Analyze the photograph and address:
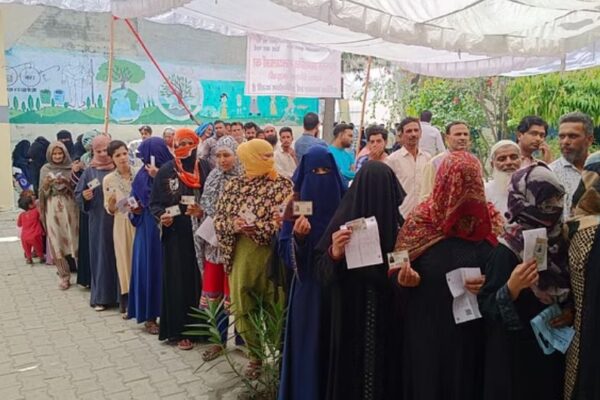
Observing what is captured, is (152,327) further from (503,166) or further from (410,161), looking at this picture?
(503,166)

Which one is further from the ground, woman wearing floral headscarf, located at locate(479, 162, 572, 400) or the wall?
the wall

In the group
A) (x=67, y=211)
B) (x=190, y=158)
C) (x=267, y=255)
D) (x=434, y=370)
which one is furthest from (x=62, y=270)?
(x=434, y=370)

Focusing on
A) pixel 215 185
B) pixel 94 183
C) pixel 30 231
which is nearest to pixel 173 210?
pixel 215 185

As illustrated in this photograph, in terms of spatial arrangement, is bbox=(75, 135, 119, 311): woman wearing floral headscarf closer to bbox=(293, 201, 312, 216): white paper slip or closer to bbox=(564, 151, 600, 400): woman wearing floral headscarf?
bbox=(293, 201, 312, 216): white paper slip

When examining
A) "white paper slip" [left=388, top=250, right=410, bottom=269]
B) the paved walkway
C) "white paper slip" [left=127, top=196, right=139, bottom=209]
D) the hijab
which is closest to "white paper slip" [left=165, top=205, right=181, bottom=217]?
"white paper slip" [left=127, top=196, right=139, bottom=209]

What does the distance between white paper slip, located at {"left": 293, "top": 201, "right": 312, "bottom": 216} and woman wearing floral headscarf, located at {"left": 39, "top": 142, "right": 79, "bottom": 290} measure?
4.38 meters

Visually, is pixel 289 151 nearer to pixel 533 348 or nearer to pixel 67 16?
pixel 533 348

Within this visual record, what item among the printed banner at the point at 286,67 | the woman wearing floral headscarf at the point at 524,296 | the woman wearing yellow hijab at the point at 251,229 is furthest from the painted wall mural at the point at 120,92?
the woman wearing floral headscarf at the point at 524,296

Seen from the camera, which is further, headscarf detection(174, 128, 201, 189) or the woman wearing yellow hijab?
headscarf detection(174, 128, 201, 189)

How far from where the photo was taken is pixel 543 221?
1910 millimetres

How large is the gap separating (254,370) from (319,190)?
143 cm

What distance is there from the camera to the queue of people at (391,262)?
1.94 metres

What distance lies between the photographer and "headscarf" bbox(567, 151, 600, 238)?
186 centimetres

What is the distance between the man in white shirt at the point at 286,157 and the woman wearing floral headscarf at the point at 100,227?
1.87m
